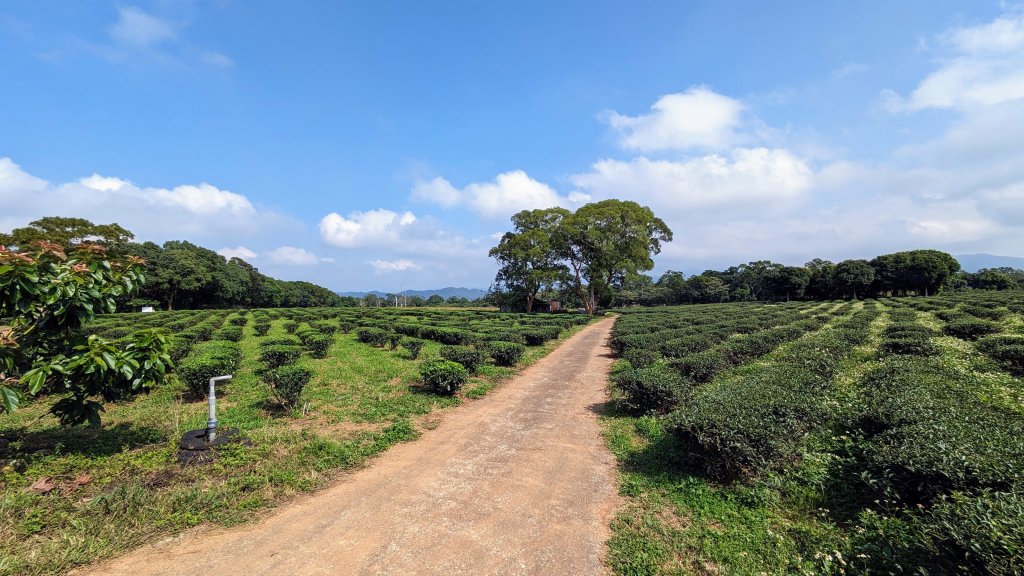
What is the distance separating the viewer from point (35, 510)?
4.48m

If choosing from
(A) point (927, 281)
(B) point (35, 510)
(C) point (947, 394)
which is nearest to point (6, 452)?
(B) point (35, 510)

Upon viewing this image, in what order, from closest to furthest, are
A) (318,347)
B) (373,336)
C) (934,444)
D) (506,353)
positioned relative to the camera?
(934,444)
(506,353)
(318,347)
(373,336)

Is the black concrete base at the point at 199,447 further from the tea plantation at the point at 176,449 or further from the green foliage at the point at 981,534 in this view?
the green foliage at the point at 981,534

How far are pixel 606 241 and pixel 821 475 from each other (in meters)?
37.4

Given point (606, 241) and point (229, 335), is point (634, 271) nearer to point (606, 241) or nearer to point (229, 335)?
point (606, 241)

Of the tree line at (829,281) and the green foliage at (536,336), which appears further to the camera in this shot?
the tree line at (829,281)

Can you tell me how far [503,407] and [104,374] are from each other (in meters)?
7.38

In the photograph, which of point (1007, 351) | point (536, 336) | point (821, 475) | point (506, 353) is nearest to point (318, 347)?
point (506, 353)

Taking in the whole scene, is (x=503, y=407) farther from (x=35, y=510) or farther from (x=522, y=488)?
(x=35, y=510)

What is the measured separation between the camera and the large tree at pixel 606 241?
136ft

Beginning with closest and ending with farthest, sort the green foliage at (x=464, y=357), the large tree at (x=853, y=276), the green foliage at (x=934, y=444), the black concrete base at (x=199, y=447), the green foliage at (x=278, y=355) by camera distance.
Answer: the green foliage at (x=934, y=444) < the black concrete base at (x=199, y=447) < the green foliage at (x=464, y=357) < the green foliage at (x=278, y=355) < the large tree at (x=853, y=276)

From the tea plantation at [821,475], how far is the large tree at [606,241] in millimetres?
32287

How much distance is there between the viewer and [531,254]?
41.7 meters

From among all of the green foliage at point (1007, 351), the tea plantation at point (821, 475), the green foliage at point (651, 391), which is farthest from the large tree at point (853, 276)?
the green foliage at point (651, 391)
